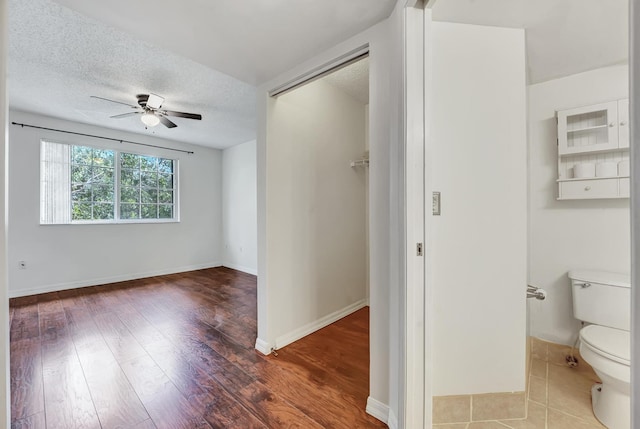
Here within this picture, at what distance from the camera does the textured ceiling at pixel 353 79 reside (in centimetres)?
240

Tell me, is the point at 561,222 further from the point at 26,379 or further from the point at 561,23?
the point at 26,379

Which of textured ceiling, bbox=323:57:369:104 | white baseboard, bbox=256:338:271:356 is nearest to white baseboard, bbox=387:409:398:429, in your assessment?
white baseboard, bbox=256:338:271:356

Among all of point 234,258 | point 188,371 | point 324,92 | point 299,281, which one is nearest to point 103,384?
point 188,371

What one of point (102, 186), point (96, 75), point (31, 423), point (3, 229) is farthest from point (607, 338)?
point (102, 186)

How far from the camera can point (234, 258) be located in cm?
538

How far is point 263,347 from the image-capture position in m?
2.17

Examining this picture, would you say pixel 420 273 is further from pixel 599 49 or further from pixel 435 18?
pixel 599 49

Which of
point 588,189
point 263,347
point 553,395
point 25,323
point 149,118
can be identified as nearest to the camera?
point 553,395

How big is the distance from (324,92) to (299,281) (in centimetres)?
179

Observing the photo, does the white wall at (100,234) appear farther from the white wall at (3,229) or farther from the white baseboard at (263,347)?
the white wall at (3,229)

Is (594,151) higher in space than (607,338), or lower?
higher

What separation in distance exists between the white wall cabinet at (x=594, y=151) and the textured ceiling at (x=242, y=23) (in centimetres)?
156

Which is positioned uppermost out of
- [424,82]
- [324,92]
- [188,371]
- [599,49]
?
[324,92]

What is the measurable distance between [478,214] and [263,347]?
181cm
